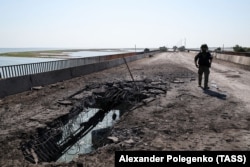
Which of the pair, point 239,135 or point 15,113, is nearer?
point 239,135

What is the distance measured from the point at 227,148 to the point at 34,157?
403 centimetres

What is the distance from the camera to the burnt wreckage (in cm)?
585

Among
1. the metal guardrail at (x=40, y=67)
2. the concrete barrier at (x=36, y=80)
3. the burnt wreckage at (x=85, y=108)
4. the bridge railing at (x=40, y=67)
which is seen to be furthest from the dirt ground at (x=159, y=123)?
the metal guardrail at (x=40, y=67)

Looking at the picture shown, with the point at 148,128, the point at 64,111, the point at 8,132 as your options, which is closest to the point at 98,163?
the point at 148,128

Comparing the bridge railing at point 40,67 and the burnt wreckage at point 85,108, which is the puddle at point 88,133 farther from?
the bridge railing at point 40,67

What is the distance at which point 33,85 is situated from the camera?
12.2 metres

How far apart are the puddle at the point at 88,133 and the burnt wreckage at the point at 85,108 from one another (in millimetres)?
110

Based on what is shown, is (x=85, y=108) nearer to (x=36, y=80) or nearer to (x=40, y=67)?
(x=36, y=80)

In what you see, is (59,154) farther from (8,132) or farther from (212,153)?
(212,153)

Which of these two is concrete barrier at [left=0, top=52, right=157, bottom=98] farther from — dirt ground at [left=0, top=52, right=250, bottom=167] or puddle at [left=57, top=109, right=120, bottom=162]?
puddle at [left=57, top=109, right=120, bottom=162]

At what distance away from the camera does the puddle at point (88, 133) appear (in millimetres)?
6027

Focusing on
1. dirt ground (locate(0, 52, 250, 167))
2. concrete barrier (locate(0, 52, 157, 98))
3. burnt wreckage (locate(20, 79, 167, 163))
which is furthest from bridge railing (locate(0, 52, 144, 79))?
burnt wreckage (locate(20, 79, 167, 163))

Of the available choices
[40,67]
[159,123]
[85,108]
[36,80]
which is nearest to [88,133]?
[85,108]

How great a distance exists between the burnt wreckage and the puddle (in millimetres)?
110
